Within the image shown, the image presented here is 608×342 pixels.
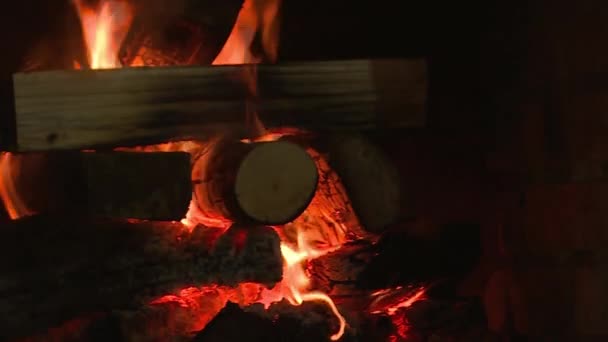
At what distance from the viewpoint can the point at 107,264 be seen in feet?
4.97

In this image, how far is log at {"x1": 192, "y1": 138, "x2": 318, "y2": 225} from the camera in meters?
1.46

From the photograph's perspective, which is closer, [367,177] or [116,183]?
[116,183]

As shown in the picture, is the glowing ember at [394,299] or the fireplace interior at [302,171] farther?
the glowing ember at [394,299]

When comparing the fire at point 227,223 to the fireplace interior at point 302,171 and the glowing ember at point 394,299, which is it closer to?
the fireplace interior at point 302,171

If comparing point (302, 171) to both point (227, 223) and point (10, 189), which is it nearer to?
point (227, 223)

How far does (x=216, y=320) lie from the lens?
1.57 m

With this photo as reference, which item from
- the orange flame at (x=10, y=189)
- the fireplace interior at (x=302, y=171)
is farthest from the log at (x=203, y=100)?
the orange flame at (x=10, y=189)

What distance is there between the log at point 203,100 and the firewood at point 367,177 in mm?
34

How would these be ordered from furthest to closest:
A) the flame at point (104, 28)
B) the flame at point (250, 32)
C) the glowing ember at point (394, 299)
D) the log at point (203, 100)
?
the glowing ember at point (394, 299) < the flame at point (250, 32) < the flame at point (104, 28) < the log at point (203, 100)

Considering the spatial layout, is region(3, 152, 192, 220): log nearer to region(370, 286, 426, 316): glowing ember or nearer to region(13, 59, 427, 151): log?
region(13, 59, 427, 151): log

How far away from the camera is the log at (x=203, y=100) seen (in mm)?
1377

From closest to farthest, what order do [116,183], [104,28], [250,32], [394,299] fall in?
1. [116,183]
2. [104,28]
3. [250,32]
4. [394,299]

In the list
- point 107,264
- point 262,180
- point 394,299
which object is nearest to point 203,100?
point 262,180

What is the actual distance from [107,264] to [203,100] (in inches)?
12.3
